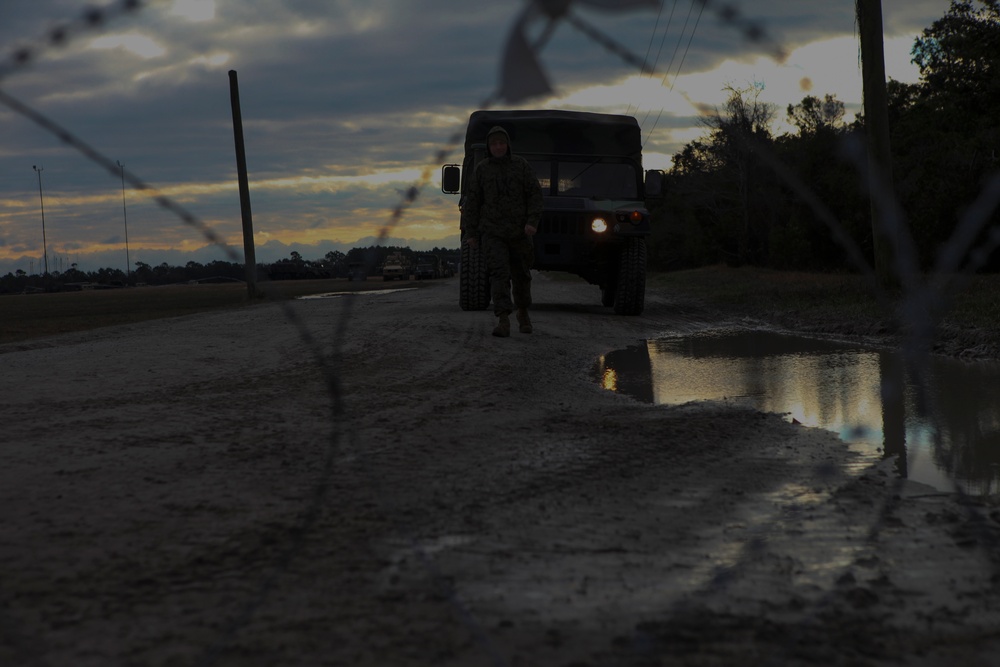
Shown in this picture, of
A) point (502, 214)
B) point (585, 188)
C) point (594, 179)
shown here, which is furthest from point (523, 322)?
point (594, 179)

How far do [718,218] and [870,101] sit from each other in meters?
A: 56.9

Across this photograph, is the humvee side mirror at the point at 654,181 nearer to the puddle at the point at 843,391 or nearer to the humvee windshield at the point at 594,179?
the humvee windshield at the point at 594,179

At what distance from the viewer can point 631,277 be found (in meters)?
14.3

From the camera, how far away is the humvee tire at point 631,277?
14305mm

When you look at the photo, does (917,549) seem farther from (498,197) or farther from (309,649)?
(498,197)

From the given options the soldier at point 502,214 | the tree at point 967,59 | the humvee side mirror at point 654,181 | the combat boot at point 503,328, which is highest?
the tree at point 967,59

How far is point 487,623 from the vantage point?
8.12ft

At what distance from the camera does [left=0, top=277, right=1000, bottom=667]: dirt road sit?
2.37 metres

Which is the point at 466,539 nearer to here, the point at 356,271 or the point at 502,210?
the point at 356,271

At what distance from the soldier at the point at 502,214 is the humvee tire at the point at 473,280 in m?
3.24

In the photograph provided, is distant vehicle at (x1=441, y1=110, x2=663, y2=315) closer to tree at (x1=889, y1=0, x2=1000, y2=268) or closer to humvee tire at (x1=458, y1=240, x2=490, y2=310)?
humvee tire at (x1=458, y1=240, x2=490, y2=310)

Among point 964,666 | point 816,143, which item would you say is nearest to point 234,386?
point 964,666

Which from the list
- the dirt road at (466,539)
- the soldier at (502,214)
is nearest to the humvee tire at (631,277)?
the soldier at (502,214)

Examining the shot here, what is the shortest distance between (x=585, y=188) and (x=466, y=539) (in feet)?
38.2
